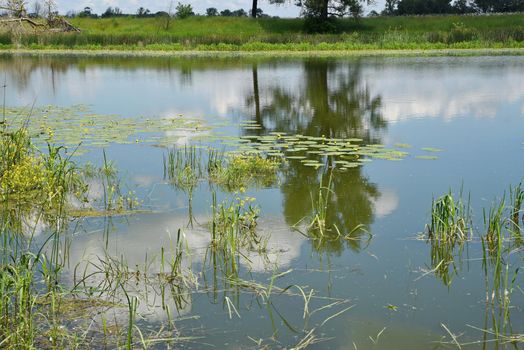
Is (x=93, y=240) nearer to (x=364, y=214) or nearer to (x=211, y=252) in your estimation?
(x=211, y=252)

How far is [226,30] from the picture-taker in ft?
134

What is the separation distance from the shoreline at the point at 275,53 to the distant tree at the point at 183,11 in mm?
10550

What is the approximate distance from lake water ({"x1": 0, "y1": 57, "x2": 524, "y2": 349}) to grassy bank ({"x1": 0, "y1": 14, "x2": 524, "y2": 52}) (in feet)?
62.2

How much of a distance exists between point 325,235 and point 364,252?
1.34 feet

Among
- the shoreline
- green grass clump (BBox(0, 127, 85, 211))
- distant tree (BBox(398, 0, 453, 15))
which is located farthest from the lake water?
distant tree (BBox(398, 0, 453, 15))

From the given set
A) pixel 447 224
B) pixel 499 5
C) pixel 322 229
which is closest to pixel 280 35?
pixel 499 5

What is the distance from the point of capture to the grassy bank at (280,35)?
32.8 metres

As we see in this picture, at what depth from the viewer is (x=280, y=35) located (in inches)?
1480

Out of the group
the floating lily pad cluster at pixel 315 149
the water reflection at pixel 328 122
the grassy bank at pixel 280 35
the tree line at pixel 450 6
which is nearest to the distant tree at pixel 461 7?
the tree line at pixel 450 6

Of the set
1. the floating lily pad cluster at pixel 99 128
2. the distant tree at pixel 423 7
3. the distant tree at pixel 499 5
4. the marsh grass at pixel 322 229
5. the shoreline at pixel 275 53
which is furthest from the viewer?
the distant tree at pixel 423 7

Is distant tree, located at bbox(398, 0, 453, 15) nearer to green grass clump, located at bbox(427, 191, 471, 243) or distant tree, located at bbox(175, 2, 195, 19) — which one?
distant tree, located at bbox(175, 2, 195, 19)

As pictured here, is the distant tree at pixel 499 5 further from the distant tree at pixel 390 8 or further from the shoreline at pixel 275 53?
the shoreline at pixel 275 53

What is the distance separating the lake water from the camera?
3678 millimetres

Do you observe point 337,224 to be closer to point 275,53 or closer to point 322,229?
point 322,229
